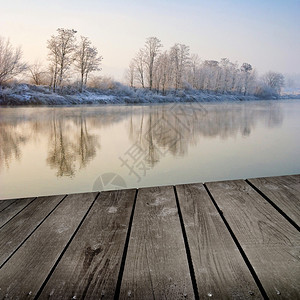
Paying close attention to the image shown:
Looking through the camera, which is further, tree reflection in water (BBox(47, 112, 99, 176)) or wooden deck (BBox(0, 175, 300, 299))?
tree reflection in water (BBox(47, 112, 99, 176))

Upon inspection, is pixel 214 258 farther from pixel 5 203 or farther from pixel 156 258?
pixel 5 203

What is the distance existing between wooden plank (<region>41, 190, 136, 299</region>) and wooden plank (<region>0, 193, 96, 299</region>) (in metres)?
0.03

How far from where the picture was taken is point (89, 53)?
16.2 m

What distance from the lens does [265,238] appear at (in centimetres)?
68

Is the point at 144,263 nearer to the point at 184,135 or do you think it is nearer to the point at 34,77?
the point at 184,135

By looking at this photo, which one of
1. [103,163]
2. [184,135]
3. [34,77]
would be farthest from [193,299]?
[34,77]

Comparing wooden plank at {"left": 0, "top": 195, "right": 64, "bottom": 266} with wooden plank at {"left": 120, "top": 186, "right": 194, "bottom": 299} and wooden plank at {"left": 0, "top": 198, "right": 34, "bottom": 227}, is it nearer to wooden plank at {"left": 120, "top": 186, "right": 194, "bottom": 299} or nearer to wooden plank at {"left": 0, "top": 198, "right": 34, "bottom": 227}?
wooden plank at {"left": 0, "top": 198, "right": 34, "bottom": 227}

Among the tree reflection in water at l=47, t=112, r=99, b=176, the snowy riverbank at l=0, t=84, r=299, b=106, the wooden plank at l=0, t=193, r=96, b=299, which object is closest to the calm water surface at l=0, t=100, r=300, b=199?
the tree reflection in water at l=47, t=112, r=99, b=176

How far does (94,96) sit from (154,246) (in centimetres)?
1411

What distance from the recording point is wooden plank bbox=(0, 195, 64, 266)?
677 millimetres

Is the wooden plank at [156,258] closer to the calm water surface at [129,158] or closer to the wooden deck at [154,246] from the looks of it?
the wooden deck at [154,246]

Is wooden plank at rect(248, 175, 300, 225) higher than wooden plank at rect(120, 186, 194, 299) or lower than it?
higher

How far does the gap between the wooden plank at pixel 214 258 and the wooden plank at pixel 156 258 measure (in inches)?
1.1

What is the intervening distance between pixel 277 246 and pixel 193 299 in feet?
0.94
